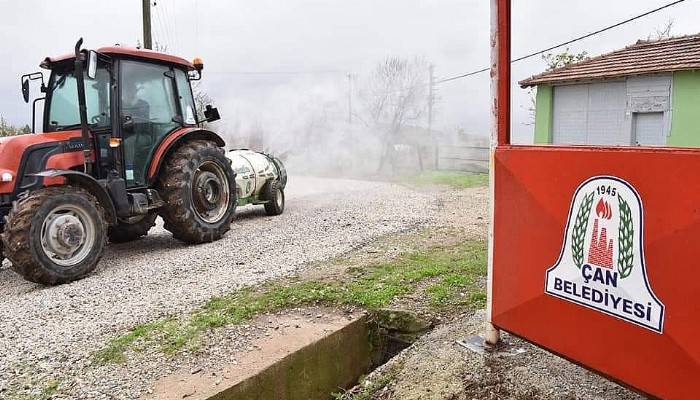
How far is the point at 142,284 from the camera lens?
5.02 m

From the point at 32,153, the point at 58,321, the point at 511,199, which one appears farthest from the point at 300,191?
the point at 511,199

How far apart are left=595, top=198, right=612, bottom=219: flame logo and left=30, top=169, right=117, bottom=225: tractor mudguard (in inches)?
195

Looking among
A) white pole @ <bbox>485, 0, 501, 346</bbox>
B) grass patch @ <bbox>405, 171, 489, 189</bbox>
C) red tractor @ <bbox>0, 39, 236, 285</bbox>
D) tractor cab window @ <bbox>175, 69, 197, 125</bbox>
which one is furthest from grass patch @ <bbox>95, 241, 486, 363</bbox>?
grass patch @ <bbox>405, 171, 489, 189</bbox>

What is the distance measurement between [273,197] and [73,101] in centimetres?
380

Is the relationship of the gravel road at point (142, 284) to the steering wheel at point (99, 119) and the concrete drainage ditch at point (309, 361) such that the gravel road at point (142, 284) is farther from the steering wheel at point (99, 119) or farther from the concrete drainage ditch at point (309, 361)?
the steering wheel at point (99, 119)

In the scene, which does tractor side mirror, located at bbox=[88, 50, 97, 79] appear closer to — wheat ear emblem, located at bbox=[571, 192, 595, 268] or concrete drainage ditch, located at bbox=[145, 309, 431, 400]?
concrete drainage ditch, located at bbox=[145, 309, 431, 400]

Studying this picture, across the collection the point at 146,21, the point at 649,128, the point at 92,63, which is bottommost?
the point at 649,128

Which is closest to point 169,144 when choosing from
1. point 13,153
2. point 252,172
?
point 13,153

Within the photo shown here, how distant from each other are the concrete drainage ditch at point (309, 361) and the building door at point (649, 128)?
20.2 ft

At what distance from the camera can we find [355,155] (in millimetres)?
20578

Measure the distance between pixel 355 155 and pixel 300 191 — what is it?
7.14 meters

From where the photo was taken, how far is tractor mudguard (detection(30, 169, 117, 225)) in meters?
5.25

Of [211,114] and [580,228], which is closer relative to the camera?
[580,228]

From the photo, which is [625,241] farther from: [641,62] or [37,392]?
[641,62]
